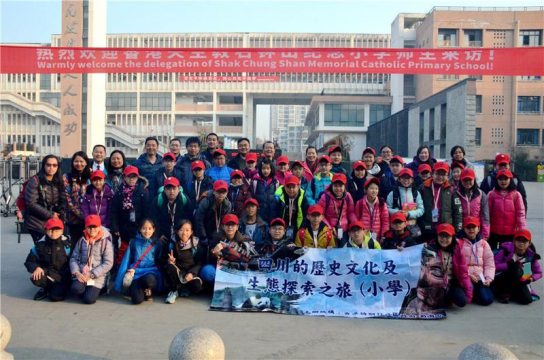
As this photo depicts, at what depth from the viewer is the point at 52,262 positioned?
230 inches

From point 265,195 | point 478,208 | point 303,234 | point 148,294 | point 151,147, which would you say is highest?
point 151,147

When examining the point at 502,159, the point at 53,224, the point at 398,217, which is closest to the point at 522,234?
the point at 502,159

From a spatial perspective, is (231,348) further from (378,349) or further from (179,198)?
(179,198)

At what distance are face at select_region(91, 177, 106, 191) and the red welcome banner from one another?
15.7 feet

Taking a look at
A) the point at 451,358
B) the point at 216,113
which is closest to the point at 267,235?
the point at 451,358

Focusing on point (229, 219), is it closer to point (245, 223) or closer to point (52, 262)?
point (245, 223)

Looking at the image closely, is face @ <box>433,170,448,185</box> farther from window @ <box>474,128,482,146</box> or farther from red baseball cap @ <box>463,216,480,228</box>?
window @ <box>474,128,482,146</box>

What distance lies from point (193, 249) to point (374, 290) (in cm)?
217

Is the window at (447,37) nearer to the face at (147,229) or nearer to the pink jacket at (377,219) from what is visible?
the pink jacket at (377,219)

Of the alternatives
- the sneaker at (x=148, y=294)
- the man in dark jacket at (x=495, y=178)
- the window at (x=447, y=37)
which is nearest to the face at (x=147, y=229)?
the sneaker at (x=148, y=294)

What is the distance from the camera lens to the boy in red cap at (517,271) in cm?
594

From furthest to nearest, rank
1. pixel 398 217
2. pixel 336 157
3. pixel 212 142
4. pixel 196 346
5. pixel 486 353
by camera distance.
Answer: pixel 212 142 → pixel 336 157 → pixel 398 217 → pixel 196 346 → pixel 486 353

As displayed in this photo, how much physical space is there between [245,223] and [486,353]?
3.59 meters

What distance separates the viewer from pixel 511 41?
46.7m
